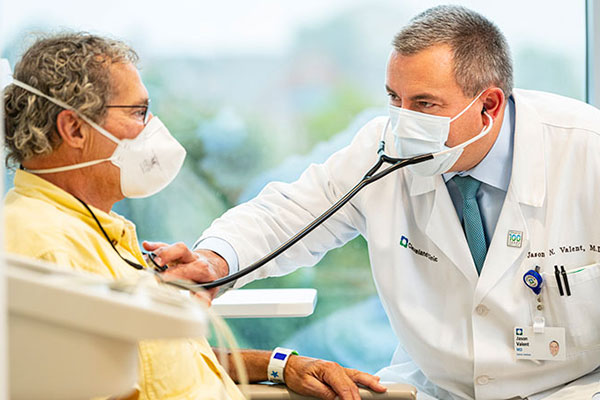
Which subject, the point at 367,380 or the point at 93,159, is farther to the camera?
the point at 367,380

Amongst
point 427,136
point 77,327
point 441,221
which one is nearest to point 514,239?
point 441,221

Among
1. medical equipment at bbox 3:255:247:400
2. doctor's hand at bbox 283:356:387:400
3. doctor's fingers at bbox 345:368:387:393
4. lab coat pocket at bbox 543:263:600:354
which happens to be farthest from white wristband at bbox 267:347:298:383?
medical equipment at bbox 3:255:247:400

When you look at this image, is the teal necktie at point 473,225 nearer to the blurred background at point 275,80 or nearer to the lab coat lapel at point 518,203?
the lab coat lapel at point 518,203

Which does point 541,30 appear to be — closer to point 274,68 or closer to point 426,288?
point 274,68

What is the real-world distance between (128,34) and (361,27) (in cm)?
90

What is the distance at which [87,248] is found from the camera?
1.11 meters

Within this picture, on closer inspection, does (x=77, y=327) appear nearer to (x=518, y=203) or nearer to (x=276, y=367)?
(x=276, y=367)

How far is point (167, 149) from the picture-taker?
1.37 metres

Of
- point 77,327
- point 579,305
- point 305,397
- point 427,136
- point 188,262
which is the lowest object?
point 305,397

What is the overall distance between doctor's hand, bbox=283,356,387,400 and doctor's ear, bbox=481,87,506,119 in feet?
2.41

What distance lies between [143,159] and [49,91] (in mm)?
209

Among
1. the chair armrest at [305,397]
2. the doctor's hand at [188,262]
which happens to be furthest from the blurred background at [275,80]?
the chair armrest at [305,397]

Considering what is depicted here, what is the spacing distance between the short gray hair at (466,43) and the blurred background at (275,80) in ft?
2.97

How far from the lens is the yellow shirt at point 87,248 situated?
105 cm
